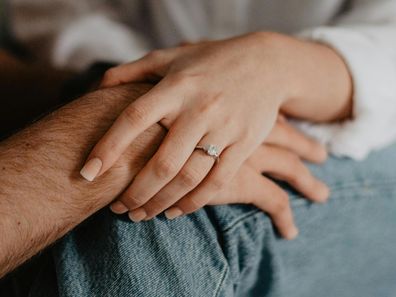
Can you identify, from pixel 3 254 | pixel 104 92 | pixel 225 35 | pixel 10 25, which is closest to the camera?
pixel 3 254

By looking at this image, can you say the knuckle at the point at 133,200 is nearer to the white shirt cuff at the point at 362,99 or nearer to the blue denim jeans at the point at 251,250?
the blue denim jeans at the point at 251,250

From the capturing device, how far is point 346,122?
74 cm

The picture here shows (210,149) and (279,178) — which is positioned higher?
(210,149)

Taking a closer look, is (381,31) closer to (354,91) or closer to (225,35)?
(354,91)

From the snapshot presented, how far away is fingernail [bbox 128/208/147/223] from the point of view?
0.56m

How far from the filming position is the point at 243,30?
3.35ft

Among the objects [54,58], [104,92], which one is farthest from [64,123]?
[54,58]

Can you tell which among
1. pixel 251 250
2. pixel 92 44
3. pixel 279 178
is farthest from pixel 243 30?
pixel 251 250

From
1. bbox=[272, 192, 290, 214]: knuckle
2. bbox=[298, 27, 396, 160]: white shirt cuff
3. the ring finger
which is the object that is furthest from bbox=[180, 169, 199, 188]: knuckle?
bbox=[298, 27, 396, 160]: white shirt cuff

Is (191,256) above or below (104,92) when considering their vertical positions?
below

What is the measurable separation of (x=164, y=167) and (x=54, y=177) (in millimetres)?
106

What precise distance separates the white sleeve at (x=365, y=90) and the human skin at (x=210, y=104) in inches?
1.0

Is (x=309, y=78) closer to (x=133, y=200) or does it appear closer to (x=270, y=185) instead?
(x=270, y=185)

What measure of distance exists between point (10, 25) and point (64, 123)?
2.51ft
